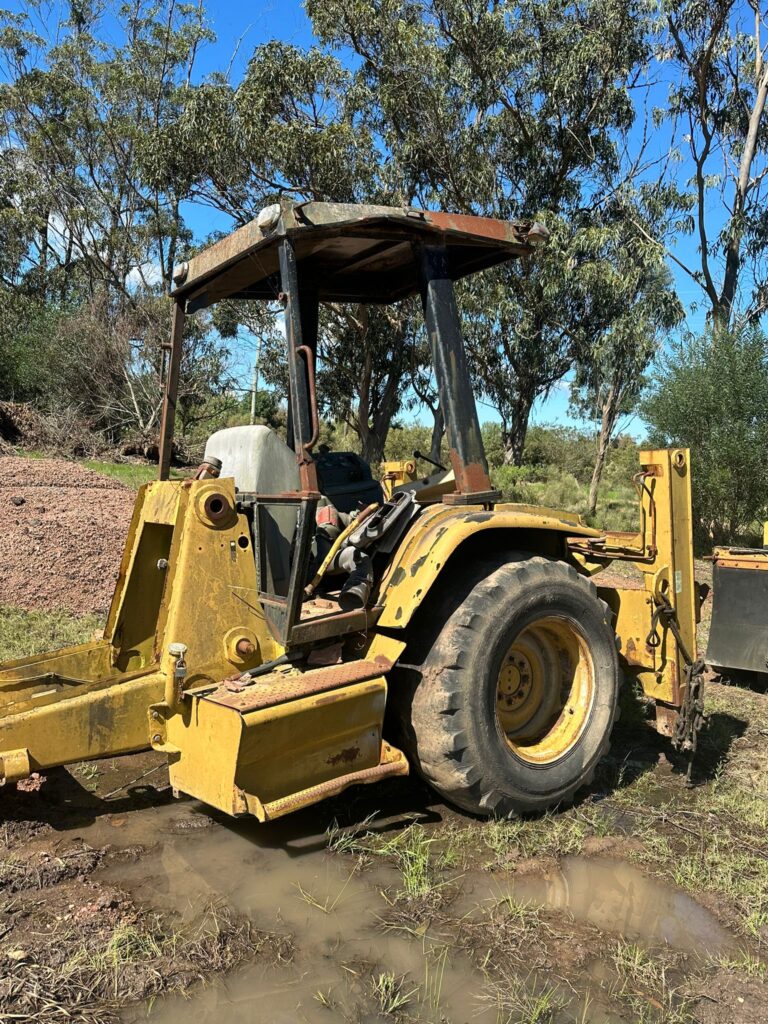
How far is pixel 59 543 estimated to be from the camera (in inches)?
332

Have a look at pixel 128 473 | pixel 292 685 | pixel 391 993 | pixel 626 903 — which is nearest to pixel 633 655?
pixel 626 903

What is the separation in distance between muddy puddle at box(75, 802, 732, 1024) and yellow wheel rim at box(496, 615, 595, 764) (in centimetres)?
67

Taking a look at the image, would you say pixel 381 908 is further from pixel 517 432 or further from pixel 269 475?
pixel 517 432

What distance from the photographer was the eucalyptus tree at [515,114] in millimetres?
16516

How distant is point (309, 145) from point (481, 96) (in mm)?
3812

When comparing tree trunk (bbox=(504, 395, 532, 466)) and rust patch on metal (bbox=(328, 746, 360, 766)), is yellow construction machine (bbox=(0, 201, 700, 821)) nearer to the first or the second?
rust patch on metal (bbox=(328, 746, 360, 766))

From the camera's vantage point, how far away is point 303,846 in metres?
3.34

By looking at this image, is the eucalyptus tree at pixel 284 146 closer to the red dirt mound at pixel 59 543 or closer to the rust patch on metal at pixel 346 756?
the red dirt mound at pixel 59 543

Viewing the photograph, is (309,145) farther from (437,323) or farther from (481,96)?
(437,323)

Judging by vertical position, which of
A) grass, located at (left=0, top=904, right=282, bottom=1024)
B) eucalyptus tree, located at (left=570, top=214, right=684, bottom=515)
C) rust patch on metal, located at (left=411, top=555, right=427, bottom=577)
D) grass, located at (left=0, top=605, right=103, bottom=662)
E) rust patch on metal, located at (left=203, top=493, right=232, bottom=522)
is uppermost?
eucalyptus tree, located at (left=570, top=214, right=684, bottom=515)

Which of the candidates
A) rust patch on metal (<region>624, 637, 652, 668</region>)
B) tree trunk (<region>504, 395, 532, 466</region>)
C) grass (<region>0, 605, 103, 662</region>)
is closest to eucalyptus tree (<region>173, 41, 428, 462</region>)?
tree trunk (<region>504, 395, 532, 466</region>)

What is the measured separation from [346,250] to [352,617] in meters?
1.74

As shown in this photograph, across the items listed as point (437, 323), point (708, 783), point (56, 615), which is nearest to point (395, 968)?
point (708, 783)

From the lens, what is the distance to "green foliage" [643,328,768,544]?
12.6 metres
